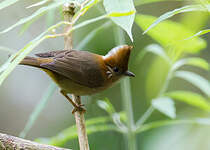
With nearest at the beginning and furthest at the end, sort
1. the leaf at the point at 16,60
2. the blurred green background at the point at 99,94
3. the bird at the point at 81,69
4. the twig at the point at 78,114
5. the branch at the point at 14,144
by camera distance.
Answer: the leaf at the point at 16,60 < the branch at the point at 14,144 < the twig at the point at 78,114 < the bird at the point at 81,69 < the blurred green background at the point at 99,94

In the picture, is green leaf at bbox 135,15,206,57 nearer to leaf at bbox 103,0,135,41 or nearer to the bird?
the bird

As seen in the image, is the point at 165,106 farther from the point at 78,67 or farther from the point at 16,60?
the point at 16,60

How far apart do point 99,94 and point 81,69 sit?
231cm

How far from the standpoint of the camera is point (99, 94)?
5461 mm

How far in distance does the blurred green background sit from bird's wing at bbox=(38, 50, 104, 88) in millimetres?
Result: 1197

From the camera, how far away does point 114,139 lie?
5023 millimetres

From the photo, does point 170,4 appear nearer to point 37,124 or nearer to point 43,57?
point 37,124

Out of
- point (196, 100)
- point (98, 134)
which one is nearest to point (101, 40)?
point (98, 134)

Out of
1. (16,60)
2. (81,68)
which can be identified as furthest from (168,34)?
(16,60)

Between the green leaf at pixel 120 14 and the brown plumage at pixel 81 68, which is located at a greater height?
the brown plumage at pixel 81 68

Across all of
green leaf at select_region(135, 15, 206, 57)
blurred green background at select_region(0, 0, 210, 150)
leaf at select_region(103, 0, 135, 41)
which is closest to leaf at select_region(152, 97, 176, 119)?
green leaf at select_region(135, 15, 206, 57)

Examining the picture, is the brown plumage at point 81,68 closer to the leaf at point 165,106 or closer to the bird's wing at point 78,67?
the bird's wing at point 78,67

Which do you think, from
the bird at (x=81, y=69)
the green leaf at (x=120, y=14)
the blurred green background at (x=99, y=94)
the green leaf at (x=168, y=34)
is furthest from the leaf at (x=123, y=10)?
the blurred green background at (x=99, y=94)

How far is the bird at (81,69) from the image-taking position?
2.98m
